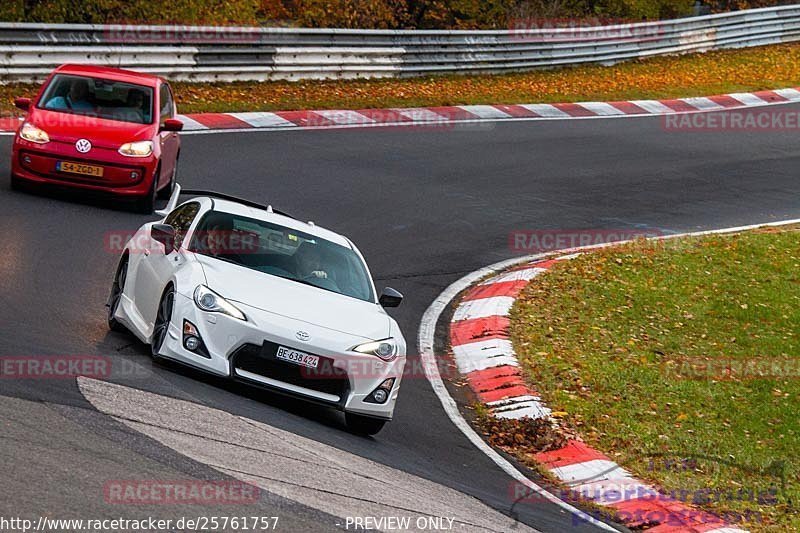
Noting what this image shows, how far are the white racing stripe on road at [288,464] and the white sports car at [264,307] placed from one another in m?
0.74

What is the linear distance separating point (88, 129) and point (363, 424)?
22.9 ft

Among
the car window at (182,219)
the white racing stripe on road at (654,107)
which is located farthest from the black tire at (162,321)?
the white racing stripe on road at (654,107)

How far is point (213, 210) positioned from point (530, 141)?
40.2ft

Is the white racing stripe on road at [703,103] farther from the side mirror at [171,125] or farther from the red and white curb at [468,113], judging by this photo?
the side mirror at [171,125]

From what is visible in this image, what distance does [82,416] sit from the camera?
728cm

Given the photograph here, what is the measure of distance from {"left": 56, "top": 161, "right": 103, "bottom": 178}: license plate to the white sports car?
4222 millimetres

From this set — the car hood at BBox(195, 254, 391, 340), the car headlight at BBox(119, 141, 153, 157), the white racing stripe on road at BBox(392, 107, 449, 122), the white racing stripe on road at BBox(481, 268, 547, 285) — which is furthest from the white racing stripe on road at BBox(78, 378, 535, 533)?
the white racing stripe on road at BBox(392, 107, 449, 122)

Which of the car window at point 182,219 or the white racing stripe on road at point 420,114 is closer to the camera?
the car window at point 182,219

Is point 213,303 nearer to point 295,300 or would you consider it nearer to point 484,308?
point 295,300

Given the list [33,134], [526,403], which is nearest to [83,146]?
[33,134]

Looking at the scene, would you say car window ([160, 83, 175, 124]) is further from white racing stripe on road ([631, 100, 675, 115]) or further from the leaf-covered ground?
white racing stripe on road ([631, 100, 675, 115])

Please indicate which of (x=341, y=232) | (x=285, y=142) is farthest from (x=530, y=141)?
(x=341, y=232)

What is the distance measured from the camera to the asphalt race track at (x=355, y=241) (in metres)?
6.80

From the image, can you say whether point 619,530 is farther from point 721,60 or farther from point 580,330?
point 721,60
